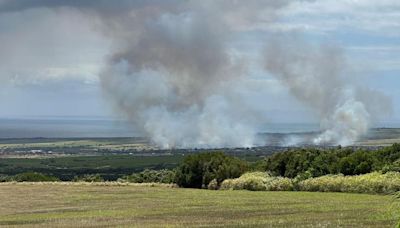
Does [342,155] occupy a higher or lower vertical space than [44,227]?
higher

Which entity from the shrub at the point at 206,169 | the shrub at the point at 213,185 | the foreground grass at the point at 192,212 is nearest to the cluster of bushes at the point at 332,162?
the shrub at the point at 206,169

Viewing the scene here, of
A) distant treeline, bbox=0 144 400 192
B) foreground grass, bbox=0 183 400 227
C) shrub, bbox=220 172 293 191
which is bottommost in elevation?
foreground grass, bbox=0 183 400 227

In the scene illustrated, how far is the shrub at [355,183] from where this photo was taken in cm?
4144

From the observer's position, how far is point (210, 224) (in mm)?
25094

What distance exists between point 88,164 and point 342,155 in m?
114

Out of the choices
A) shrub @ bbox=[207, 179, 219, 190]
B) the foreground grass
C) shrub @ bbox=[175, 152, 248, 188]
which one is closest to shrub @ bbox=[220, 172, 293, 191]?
shrub @ bbox=[207, 179, 219, 190]

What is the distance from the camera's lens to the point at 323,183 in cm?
4641

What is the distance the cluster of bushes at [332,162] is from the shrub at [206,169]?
3.00 metres

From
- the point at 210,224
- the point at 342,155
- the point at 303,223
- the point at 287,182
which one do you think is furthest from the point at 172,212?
the point at 342,155

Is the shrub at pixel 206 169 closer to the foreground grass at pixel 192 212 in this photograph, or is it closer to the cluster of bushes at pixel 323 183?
the cluster of bushes at pixel 323 183

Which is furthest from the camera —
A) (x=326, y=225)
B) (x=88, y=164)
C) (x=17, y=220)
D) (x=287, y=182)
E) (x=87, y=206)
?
(x=88, y=164)

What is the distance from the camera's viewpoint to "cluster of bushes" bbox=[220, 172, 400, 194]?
41875 mm

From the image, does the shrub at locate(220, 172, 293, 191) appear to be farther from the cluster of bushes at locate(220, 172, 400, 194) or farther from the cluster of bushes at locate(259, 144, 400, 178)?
the cluster of bushes at locate(259, 144, 400, 178)

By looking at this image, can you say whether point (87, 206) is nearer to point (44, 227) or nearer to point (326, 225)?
point (44, 227)
